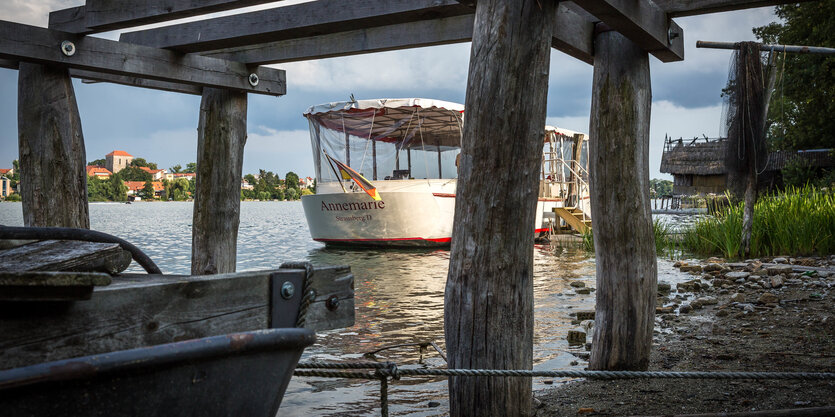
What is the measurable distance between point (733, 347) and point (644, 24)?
292 centimetres

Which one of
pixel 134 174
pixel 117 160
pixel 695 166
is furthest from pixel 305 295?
pixel 117 160

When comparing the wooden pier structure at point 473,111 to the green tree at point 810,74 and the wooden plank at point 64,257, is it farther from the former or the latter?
the green tree at point 810,74

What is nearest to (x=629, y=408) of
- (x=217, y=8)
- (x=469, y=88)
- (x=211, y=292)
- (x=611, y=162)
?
(x=611, y=162)

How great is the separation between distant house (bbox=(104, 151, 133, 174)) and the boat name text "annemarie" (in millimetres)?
147680

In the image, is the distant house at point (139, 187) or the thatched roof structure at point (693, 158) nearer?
the thatched roof structure at point (693, 158)

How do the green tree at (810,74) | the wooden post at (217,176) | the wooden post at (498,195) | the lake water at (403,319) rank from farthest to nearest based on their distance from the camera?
the green tree at (810,74) < the wooden post at (217,176) < the lake water at (403,319) < the wooden post at (498,195)

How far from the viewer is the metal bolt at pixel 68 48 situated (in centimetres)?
465

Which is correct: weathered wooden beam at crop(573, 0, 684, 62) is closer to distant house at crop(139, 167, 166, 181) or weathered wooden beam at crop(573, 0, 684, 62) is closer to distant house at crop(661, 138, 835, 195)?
distant house at crop(661, 138, 835, 195)

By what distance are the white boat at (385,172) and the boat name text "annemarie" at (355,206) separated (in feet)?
0.07

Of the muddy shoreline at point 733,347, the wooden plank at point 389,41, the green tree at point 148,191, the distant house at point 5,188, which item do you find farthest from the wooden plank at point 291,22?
the green tree at point 148,191

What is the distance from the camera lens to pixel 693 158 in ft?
146

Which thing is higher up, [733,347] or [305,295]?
[305,295]

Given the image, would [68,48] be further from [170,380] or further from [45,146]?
[170,380]

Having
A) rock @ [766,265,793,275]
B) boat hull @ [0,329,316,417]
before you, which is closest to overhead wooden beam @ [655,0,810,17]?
boat hull @ [0,329,316,417]
